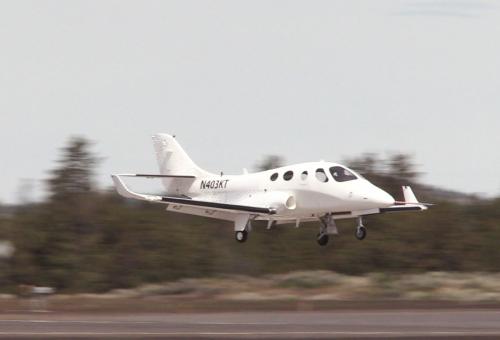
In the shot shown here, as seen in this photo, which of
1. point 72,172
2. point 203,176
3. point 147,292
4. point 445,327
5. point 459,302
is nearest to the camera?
point 445,327

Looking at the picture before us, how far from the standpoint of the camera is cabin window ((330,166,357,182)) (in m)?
38.9

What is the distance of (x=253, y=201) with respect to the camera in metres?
40.4

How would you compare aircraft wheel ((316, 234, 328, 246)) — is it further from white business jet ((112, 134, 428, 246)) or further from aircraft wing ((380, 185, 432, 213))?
aircraft wing ((380, 185, 432, 213))

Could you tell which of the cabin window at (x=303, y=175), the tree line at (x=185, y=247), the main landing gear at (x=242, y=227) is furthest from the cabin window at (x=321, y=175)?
the tree line at (x=185, y=247)

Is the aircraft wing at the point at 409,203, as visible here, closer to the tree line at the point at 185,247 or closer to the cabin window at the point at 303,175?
the cabin window at the point at 303,175

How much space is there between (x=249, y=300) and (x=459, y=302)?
778 cm

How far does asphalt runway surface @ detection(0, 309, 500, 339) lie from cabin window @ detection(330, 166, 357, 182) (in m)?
6.35

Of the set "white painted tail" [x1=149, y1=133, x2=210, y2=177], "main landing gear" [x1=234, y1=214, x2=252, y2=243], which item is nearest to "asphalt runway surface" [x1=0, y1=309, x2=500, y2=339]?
"main landing gear" [x1=234, y1=214, x2=252, y2=243]

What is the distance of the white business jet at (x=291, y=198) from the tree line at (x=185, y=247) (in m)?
20.0

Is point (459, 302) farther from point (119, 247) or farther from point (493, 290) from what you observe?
point (119, 247)

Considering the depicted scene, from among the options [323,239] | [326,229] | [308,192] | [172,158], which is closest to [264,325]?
[308,192]

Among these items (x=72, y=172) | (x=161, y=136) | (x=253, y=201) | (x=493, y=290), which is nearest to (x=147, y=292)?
(x=161, y=136)

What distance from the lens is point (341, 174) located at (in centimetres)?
3912

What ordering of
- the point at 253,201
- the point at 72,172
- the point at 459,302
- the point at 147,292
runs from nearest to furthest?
the point at 459,302 → the point at 253,201 → the point at 147,292 → the point at 72,172
